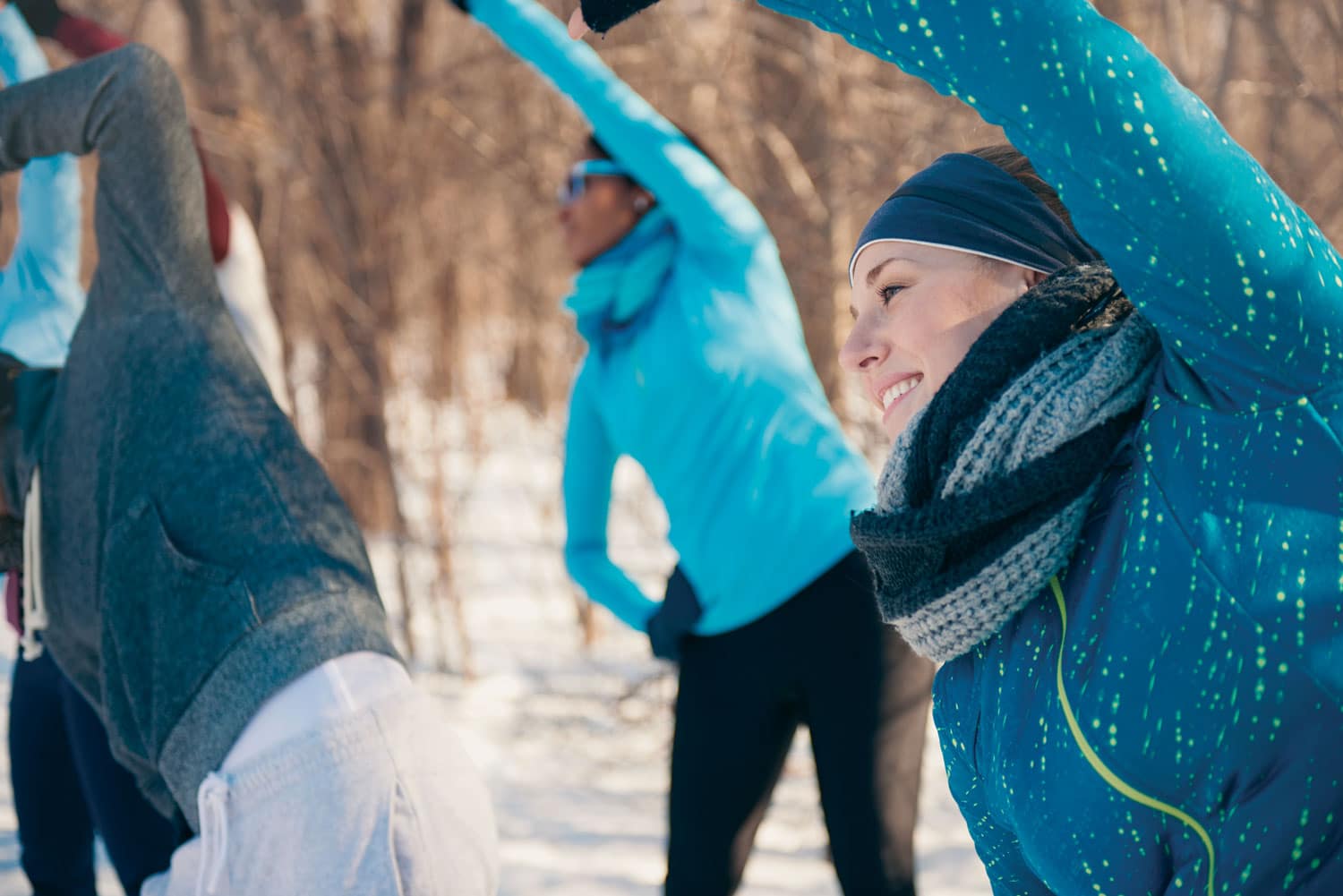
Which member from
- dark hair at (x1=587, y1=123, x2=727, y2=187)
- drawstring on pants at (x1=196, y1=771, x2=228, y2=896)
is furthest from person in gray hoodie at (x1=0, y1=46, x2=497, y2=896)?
dark hair at (x1=587, y1=123, x2=727, y2=187)

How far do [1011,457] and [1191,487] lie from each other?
15cm

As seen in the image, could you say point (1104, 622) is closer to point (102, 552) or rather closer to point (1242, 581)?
point (1242, 581)

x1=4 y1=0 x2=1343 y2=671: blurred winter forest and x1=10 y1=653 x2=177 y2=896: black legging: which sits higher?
x1=4 y1=0 x2=1343 y2=671: blurred winter forest

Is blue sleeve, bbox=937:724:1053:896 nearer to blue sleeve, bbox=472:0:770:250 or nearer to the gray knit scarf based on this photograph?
the gray knit scarf

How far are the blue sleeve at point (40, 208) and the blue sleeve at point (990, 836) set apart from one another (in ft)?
7.19

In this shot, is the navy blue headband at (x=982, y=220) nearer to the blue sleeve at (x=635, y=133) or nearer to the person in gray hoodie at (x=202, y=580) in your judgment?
the person in gray hoodie at (x=202, y=580)

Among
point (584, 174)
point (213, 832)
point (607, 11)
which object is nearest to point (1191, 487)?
point (607, 11)

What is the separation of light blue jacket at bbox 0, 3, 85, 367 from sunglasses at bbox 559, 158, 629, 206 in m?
1.08

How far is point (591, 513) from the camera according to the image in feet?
9.56

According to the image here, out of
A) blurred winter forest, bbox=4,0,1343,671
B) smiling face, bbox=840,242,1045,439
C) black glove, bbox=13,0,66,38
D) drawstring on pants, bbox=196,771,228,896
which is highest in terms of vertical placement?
blurred winter forest, bbox=4,0,1343,671

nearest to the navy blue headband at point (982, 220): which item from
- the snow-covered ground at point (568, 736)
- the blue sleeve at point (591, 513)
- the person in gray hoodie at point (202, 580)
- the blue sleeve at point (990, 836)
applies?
the blue sleeve at point (990, 836)

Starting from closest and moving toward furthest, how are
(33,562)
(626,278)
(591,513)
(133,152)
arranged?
1. (133,152)
2. (33,562)
3. (626,278)
4. (591,513)

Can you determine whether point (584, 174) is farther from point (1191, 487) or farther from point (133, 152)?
point (1191, 487)

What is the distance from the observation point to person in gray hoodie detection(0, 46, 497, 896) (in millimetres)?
1645
